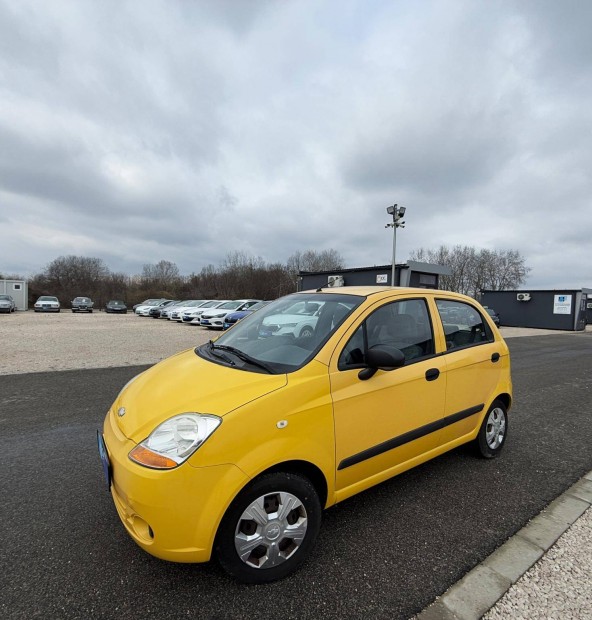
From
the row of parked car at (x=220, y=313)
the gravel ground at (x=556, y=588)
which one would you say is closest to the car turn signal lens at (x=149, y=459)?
the gravel ground at (x=556, y=588)

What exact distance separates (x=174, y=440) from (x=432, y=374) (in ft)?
6.59

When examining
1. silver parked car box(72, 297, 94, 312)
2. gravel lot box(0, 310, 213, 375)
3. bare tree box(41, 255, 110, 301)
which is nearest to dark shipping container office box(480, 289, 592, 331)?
gravel lot box(0, 310, 213, 375)

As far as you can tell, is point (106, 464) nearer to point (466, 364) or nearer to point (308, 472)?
point (308, 472)

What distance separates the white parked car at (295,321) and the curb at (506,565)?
1.72 meters

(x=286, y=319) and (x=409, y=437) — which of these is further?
(x=286, y=319)

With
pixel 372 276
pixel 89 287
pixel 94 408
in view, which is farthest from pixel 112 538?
pixel 89 287

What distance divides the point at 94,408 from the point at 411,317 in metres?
4.52

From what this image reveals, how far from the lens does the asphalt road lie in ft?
6.32

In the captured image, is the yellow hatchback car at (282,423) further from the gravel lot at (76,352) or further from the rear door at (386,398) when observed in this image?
the gravel lot at (76,352)

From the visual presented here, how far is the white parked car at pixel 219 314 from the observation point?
19422 mm

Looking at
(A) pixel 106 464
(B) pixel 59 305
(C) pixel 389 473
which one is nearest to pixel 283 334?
(C) pixel 389 473

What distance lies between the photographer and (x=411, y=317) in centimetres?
310

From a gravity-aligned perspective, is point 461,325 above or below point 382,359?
above

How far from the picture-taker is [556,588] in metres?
2.07
